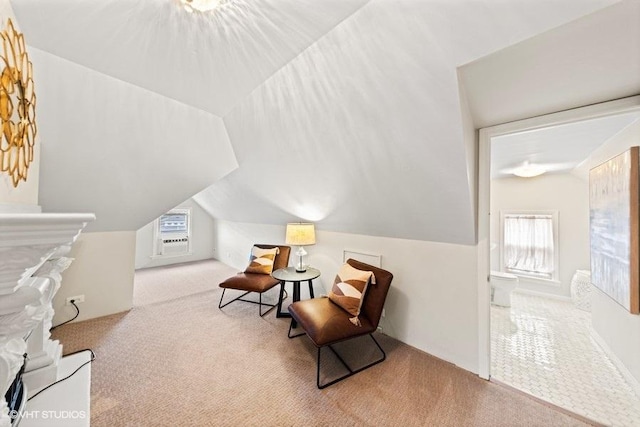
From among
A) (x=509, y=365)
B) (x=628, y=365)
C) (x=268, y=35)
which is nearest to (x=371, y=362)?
A: (x=509, y=365)

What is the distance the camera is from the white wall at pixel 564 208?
11.2 feet

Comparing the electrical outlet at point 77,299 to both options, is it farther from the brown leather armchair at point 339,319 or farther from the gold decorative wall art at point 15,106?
the brown leather armchair at point 339,319

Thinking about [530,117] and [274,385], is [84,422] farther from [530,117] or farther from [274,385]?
[530,117]

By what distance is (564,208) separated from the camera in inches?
140

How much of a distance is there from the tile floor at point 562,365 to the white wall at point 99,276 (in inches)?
168

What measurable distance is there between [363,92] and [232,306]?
3.06 metres

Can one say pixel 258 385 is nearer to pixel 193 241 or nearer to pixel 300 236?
pixel 300 236

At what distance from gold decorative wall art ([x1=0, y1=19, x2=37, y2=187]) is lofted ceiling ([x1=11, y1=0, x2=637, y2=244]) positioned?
26 centimetres

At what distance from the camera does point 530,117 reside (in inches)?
65.4

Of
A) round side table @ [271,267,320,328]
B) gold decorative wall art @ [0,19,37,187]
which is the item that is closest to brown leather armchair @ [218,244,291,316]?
round side table @ [271,267,320,328]

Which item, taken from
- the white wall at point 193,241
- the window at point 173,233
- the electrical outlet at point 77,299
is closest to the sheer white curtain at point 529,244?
the electrical outlet at point 77,299

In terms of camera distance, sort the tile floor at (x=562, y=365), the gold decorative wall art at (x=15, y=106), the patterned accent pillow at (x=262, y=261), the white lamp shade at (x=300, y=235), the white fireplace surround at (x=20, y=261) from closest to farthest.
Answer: the white fireplace surround at (x=20, y=261)
the gold decorative wall art at (x=15, y=106)
the tile floor at (x=562, y=365)
the white lamp shade at (x=300, y=235)
the patterned accent pillow at (x=262, y=261)

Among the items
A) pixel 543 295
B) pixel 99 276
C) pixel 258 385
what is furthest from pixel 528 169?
pixel 99 276

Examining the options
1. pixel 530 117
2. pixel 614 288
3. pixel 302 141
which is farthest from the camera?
pixel 302 141
